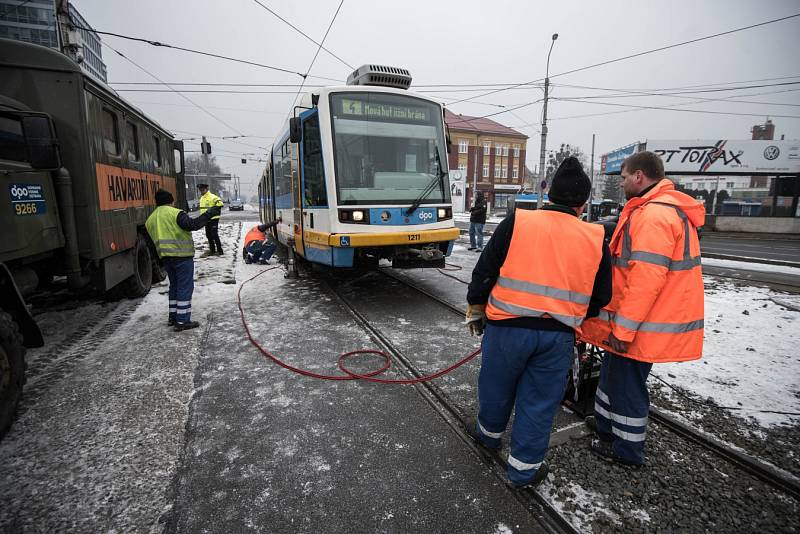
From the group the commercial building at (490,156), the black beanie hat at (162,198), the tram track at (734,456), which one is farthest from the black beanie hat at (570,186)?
the commercial building at (490,156)

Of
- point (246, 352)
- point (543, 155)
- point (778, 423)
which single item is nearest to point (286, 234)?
point (246, 352)

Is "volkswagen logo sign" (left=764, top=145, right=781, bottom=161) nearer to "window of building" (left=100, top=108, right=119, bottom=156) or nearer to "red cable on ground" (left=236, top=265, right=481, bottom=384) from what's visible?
"red cable on ground" (left=236, top=265, right=481, bottom=384)

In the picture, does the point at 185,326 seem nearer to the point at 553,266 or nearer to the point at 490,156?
the point at 553,266

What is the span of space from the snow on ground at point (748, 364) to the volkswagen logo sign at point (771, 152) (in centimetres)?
2660

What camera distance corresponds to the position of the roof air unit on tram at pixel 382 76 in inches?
257

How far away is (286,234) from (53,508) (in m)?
6.99

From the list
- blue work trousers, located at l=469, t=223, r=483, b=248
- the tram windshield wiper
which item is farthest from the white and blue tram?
blue work trousers, located at l=469, t=223, r=483, b=248

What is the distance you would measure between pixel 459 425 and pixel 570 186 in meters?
1.99

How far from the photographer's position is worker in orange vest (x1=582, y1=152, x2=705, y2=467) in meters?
2.44

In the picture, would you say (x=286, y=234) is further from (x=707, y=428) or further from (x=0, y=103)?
(x=707, y=428)

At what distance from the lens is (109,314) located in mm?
5945

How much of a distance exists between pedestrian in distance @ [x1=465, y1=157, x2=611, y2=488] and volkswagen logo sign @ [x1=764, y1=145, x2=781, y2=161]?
107ft

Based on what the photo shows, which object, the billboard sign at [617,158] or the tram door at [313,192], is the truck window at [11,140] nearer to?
the tram door at [313,192]

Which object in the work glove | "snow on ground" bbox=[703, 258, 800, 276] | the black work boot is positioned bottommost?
"snow on ground" bbox=[703, 258, 800, 276]
